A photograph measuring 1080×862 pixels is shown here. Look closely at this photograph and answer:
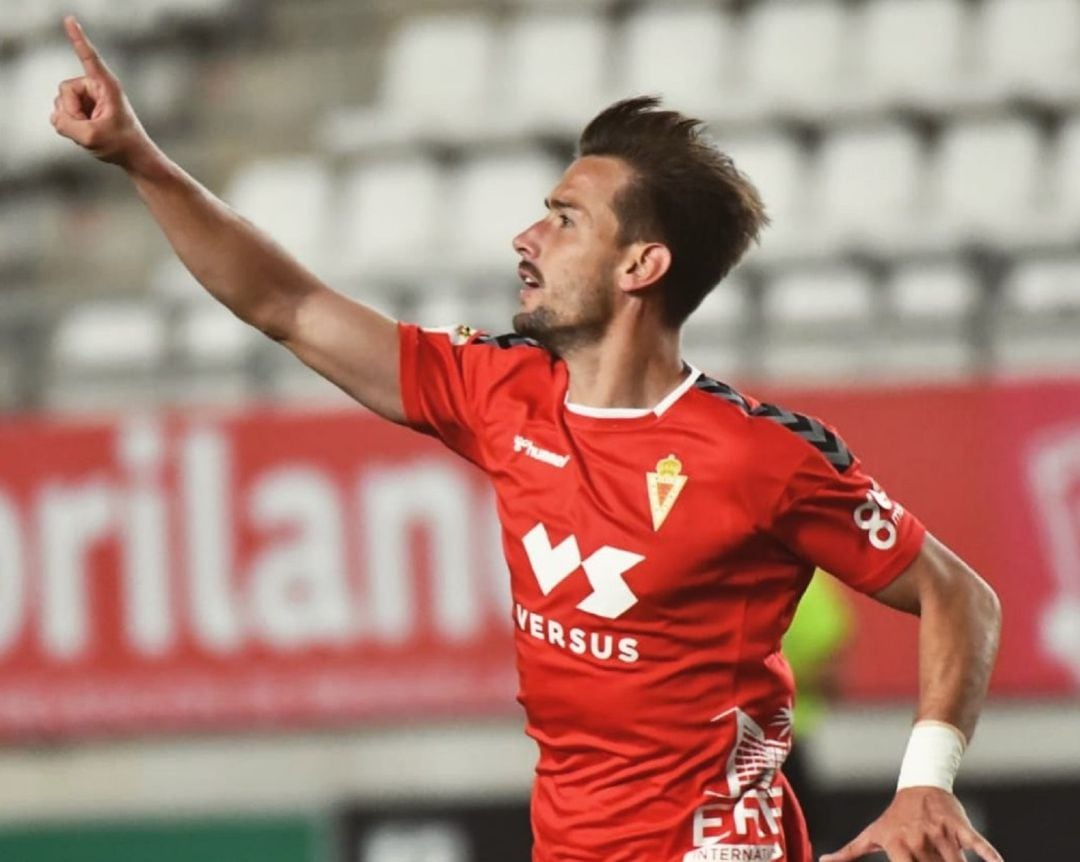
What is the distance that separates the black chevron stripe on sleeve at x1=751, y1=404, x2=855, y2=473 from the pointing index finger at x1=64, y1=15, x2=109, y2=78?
1223 mm

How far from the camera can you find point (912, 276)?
8.30 m

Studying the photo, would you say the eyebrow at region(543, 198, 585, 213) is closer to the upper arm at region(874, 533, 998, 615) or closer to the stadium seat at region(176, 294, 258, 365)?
the upper arm at region(874, 533, 998, 615)

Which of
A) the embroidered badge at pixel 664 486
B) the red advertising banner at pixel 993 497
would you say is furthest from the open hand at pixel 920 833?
the red advertising banner at pixel 993 497

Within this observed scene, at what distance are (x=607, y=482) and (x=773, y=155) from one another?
5.80m

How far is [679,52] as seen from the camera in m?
10.0

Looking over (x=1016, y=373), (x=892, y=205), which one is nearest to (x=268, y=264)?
(x=1016, y=373)

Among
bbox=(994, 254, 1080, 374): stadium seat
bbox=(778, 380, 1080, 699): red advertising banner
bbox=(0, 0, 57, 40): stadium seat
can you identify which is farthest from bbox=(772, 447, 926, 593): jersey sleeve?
bbox=(0, 0, 57, 40): stadium seat

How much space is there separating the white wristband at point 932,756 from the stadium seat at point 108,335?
211 inches

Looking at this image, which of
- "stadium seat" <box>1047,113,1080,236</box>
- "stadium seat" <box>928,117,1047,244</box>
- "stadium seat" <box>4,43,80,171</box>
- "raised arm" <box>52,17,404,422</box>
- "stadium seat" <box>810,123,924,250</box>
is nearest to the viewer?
"raised arm" <box>52,17,404,422</box>

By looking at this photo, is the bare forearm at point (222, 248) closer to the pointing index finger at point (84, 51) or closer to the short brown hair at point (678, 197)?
the pointing index finger at point (84, 51)

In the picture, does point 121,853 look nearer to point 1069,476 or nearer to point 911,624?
point 911,624

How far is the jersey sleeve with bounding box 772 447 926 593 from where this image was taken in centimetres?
354

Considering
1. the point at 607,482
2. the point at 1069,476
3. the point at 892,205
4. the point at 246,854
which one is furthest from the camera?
the point at 892,205

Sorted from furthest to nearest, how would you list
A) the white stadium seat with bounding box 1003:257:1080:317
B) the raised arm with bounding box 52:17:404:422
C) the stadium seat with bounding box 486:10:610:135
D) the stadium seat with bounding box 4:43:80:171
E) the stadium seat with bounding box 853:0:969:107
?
1. the stadium seat with bounding box 4:43:80:171
2. the stadium seat with bounding box 486:10:610:135
3. the stadium seat with bounding box 853:0:969:107
4. the white stadium seat with bounding box 1003:257:1080:317
5. the raised arm with bounding box 52:17:404:422
